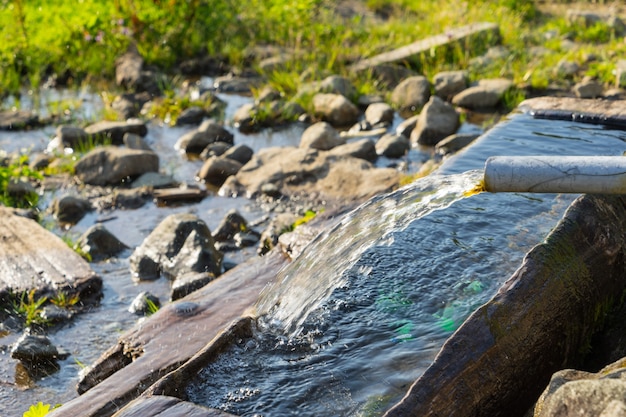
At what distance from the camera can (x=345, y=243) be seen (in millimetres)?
3443

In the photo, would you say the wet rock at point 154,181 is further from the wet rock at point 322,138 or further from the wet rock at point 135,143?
the wet rock at point 322,138

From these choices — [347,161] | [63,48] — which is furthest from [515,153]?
[63,48]

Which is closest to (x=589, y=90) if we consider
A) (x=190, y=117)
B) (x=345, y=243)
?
(x=190, y=117)

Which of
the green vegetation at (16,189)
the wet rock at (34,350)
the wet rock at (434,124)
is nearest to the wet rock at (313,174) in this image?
the wet rock at (434,124)

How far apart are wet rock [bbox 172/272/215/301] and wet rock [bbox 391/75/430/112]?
4167mm

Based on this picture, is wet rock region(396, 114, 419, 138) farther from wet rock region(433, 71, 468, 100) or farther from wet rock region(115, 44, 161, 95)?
wet rock region(115, 44, 161, 95)

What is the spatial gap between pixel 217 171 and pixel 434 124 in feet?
6.36

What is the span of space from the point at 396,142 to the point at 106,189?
2.43m

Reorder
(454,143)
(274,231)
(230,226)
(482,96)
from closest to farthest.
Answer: (274,231) < (230,226) < (454,143) < (482,96)

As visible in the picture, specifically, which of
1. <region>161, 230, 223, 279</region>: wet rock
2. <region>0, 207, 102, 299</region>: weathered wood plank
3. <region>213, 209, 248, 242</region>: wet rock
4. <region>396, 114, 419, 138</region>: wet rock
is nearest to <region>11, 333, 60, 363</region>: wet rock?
<region>0, 207, 102, 299</region>: weathered wood plank

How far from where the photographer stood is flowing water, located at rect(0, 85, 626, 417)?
2689 mm

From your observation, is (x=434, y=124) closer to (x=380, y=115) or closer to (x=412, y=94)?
(x=380, y=115)

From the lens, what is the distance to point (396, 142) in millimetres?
7199

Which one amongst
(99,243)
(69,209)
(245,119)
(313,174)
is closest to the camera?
(99,243)
